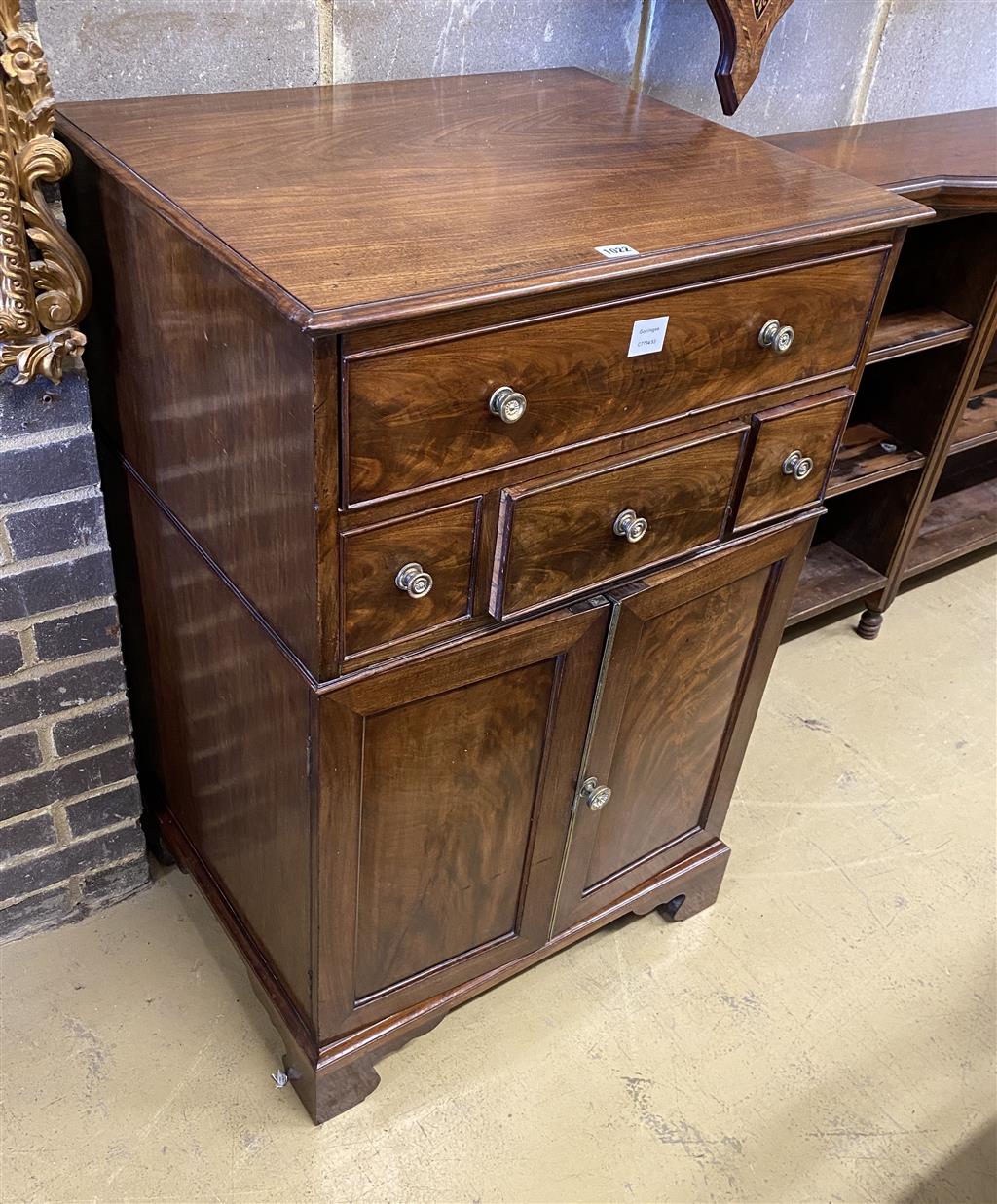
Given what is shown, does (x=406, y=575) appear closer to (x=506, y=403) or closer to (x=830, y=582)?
(x=506, y=403)

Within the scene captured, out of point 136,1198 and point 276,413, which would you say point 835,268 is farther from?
point 136,1198

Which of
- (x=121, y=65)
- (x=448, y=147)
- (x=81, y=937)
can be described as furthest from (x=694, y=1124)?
(x=121, y=65)

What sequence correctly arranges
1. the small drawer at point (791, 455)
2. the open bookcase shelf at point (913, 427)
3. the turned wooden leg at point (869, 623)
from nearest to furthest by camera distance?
the small drawer at point (791, 455) < the open bookcase shelf at point (913, 427) < the turned wooden leg at point (869, 623)

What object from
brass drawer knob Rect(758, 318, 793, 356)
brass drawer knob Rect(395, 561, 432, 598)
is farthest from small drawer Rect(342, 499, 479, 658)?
brass drawer knob Rect(758, 318, 793, 356)

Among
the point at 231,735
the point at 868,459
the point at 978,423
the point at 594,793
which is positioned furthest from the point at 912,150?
the point at 231,735

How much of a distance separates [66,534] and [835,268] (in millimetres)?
942

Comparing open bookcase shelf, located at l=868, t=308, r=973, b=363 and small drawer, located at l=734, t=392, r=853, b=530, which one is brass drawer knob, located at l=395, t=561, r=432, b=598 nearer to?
small drawer, located at l=734, t=392, r=853, b=530

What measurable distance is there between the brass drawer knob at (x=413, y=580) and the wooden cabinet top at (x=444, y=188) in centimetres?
25

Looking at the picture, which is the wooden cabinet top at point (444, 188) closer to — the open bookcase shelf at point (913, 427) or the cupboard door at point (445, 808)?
the cupboard door at point (445, 808)

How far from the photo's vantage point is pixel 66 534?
135 centimetres

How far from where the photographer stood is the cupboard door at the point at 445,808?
3.77 feet

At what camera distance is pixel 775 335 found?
1.15 metres

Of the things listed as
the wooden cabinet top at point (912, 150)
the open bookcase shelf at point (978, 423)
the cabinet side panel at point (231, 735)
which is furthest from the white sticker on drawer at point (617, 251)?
the open bookcase shelf at point (978, 423)

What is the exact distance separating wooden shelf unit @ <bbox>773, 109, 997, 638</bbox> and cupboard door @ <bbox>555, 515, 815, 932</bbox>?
593 mm
